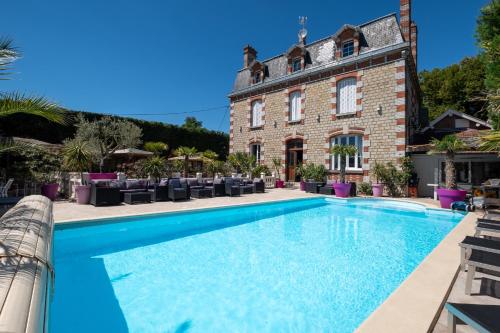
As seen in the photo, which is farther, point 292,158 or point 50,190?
point 292,158

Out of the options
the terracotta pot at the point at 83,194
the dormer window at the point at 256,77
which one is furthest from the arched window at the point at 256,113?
the terracotta pot at the point at 83,194

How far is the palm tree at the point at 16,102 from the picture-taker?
2.69m

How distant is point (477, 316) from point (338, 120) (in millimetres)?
13836

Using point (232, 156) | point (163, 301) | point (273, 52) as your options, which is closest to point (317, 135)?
point (232, 156)

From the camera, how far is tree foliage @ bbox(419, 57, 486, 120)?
22672 millimetres

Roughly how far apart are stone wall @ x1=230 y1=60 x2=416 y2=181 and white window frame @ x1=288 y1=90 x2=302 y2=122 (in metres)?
0.26

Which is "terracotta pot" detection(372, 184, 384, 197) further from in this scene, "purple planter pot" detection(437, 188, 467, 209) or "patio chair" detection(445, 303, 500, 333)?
"patio chair" detection(445, 303, 500, 333)

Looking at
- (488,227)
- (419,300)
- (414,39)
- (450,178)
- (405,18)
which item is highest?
(414,39)

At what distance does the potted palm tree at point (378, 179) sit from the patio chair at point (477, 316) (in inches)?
452

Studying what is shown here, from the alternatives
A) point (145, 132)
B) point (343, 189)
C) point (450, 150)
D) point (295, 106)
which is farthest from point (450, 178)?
point (145, 132)

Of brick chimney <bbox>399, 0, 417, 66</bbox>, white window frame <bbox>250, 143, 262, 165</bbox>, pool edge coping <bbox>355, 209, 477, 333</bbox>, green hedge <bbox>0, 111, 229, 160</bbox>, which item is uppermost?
brick chimney <bbox>399, 0, 417, 66</bbox>

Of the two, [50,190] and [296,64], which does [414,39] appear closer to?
[296,64]

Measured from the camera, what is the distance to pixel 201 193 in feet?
37.8

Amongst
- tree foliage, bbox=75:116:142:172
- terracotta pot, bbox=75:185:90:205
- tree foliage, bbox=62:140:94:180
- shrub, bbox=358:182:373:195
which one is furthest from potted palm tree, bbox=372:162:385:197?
tree foliage, bbox=75:116:142:172
